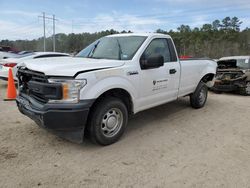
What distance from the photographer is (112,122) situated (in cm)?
408

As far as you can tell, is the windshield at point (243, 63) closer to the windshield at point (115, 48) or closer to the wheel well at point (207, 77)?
the wheel well at point (207, 77)

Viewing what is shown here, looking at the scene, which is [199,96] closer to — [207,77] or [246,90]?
[207,77]

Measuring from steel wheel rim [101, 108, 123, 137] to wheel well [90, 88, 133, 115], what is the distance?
258 millimetres

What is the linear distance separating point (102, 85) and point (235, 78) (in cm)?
693

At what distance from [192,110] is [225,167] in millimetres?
3077

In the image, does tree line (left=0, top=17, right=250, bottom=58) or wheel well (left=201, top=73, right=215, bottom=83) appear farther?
tree line (left=0, top=17, right=250, bottom=58)

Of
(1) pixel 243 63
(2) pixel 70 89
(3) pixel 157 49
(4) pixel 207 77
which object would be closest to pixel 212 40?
(1) pixel 243 63

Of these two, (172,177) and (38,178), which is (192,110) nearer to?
(172,177)

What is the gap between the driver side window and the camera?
4625 mm

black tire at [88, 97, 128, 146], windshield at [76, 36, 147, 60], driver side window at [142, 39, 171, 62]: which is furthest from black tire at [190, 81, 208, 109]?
black tire at [88, 97, 128, 146]

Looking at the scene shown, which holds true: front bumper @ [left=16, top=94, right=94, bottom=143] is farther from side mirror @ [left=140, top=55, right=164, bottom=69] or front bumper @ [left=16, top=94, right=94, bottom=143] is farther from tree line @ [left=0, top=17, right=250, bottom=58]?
tree line @ [left=0, top=17, right=250, bottom=58]

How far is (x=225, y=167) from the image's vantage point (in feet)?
11.2

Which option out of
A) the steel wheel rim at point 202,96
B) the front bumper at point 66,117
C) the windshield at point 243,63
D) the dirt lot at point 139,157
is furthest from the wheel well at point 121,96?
the windshield at point 243,63

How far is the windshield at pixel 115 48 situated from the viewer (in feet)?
14.8
